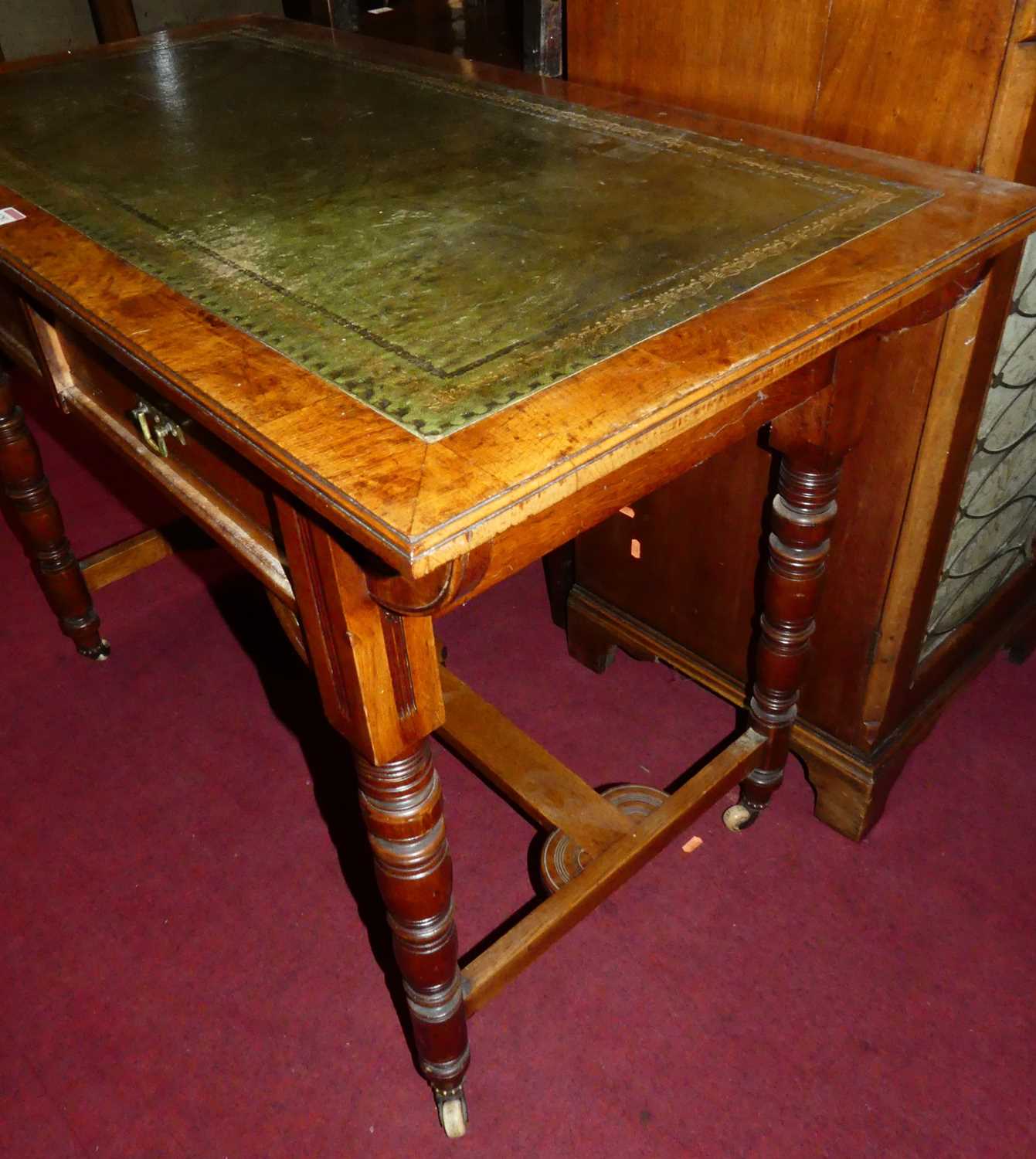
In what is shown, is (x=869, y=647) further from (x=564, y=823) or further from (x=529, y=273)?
(x=529, y=273)

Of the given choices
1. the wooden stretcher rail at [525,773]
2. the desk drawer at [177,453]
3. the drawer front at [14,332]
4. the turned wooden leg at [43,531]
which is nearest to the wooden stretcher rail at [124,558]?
the turned wooden leg at [43,531]

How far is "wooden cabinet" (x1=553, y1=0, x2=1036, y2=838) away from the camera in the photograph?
1374 millimetres

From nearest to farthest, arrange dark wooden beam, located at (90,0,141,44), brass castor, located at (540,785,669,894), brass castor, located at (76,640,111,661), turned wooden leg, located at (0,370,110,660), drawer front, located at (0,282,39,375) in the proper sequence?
1. drawer front, located at (0,282,39,375)
2. brass castor, located at (540,785,669,894)
3. turned wooden leg, located at (0,370,110,660)
4. brass castor, located at (76,640,111,661)
5. dark wooden beam, located at (90,0,141,44)

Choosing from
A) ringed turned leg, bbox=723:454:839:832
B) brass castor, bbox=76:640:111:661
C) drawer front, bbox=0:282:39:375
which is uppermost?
drawer front, bbox=0:282:39:375

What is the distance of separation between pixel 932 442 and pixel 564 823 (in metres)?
0.86

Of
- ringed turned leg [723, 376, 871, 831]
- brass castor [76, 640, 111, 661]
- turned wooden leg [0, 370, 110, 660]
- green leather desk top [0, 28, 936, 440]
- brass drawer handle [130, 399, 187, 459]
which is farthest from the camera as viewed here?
brass castor [76, 640, 111, 661]

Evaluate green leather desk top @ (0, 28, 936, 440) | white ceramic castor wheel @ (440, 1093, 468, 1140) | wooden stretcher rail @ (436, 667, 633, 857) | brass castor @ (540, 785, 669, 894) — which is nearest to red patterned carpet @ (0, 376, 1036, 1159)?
white ceramic castor wheel @ (440, 1093, 468, 1140)

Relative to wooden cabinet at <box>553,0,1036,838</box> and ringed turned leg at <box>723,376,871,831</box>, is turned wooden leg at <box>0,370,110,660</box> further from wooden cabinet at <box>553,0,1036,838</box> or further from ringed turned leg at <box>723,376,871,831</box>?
ringed turned leg at <box>723,376,871,831</box>

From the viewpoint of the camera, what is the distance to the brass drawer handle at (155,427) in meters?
1.37

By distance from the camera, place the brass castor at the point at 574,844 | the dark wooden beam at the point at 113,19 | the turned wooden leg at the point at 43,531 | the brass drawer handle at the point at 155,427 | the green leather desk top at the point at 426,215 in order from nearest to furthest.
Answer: the green leather desk top at the point at 426,215 < the brass drawer handle at the point at 155,427 < the brass castor at the point at 574,844 < the turned wooden leg at the point at 43,531 < the dark wooden beam at the point at 113,19

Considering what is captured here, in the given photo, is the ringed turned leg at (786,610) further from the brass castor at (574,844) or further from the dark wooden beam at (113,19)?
the dark wooden beam at (113,19)

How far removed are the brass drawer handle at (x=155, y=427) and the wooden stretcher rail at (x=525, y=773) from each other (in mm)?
635

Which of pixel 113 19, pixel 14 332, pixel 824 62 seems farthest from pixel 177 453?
pixel 113 19

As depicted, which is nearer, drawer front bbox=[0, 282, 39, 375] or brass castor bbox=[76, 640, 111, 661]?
drawer front bbox=[0, 282, 39, 375]
